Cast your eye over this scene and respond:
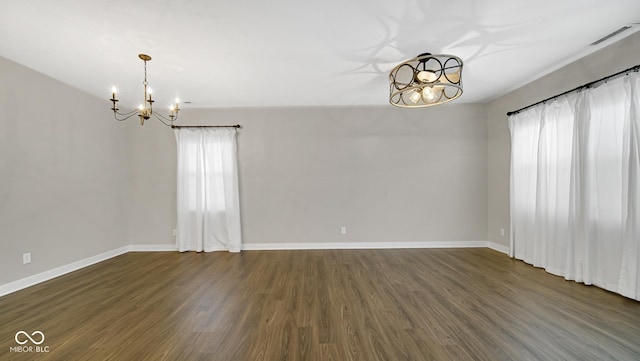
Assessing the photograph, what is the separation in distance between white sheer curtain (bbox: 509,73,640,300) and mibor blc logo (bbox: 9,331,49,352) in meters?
5.16

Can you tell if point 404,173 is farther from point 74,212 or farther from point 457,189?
point 74,212

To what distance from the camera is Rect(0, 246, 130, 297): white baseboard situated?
2.76m

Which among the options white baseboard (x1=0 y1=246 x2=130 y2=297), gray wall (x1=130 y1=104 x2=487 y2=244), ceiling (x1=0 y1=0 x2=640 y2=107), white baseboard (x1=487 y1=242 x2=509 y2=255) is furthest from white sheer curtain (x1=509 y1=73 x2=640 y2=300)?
white baseboard (x1=0 y1=246 x2=130 y2=297)

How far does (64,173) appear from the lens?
3434 mm

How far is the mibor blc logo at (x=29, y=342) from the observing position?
178 centimetres

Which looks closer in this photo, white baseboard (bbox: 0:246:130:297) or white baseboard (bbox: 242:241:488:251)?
white baseboard (bbox: 0:246:130:297)

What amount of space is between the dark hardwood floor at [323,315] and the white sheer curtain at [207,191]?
968 mm

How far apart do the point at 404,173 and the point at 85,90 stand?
543cm

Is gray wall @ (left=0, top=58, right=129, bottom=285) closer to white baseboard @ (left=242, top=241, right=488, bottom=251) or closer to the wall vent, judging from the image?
white baseboard @ (left=242, top=241, right=488, bottom=251)

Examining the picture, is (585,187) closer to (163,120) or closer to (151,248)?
(163,120)

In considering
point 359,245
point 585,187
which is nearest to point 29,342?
point 359,245

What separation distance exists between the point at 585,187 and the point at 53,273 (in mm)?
6754

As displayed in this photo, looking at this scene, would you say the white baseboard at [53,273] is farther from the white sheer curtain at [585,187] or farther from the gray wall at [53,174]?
the white sheer curtain at [585,187]

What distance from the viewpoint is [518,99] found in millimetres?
3896
